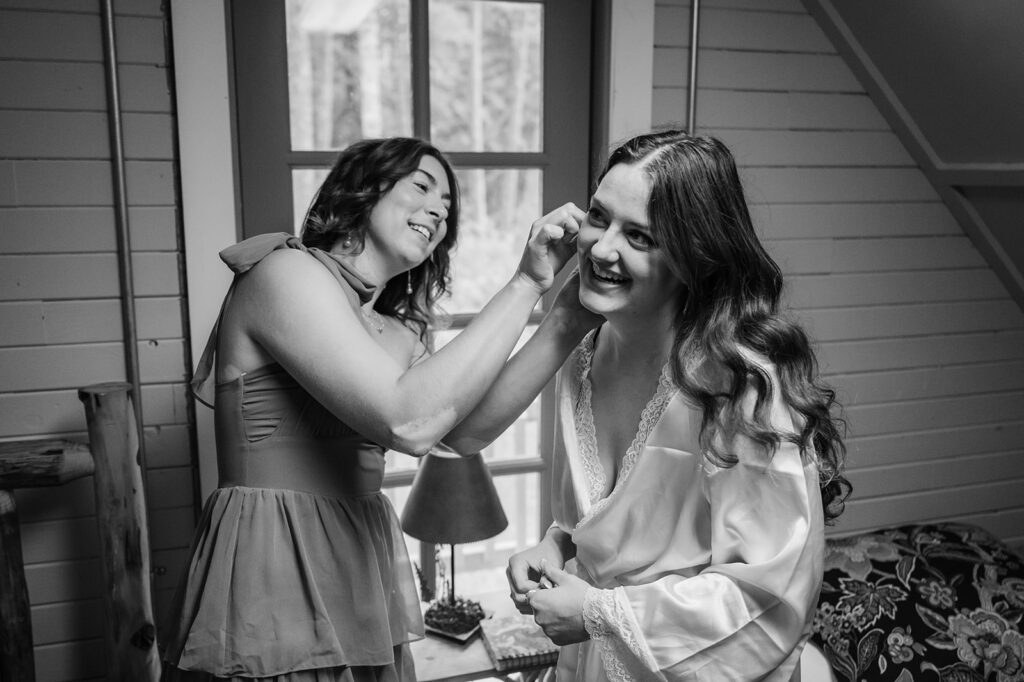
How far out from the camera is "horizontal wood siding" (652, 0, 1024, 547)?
2428 mm

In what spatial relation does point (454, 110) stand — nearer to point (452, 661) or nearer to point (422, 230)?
point (422, 230)

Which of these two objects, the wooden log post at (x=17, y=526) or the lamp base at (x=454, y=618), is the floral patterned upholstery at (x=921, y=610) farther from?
the wooden log post at (x=17, y=526)

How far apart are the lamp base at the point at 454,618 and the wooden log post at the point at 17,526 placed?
2.97ft

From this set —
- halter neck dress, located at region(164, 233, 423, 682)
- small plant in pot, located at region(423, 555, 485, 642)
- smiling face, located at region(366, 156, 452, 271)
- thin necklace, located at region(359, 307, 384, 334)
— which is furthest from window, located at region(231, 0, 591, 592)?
halter neck dress, located at region(164, 233, 423, 682)

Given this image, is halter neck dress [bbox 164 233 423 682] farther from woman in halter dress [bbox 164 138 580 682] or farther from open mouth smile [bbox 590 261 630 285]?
open mouth smile [bbox 590 261 630 285]

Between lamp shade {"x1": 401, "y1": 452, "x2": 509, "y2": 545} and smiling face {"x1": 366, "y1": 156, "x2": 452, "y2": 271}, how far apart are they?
1.80 ft

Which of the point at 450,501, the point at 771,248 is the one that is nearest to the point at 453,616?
the point at 450,501

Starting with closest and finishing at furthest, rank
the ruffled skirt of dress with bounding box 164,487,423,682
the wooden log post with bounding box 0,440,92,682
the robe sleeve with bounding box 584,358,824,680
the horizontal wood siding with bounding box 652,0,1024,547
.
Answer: the robe sleeve with bounding box 584,358,824,680 < the ruffled skirt of dress with bounding box 164,487,423,682 < the wooden log post with bounding box 0,440,92,682 < the horizontal wood siding with bounding box 652,0,1024,547

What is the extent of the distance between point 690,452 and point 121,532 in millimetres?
1360

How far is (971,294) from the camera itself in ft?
9.16

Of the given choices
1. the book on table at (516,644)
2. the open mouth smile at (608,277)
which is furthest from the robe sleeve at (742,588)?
the book on table at (516,644)

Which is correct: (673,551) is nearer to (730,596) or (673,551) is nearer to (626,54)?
(730,596)

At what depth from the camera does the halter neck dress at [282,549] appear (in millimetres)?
1436

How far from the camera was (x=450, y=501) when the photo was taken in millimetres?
1993
